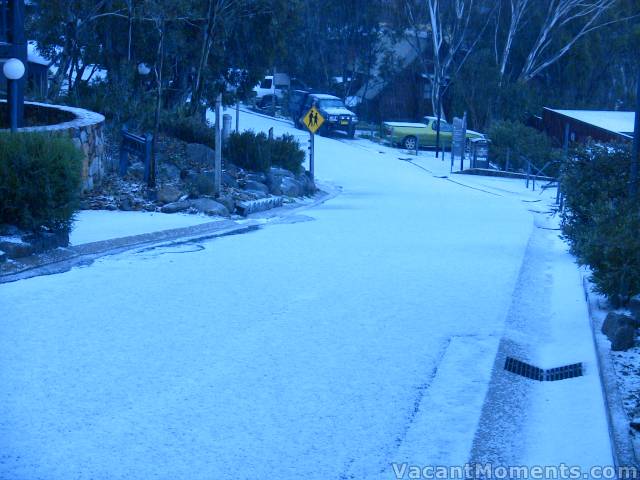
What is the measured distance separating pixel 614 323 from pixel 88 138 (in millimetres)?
11696

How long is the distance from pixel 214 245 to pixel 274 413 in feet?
26.5

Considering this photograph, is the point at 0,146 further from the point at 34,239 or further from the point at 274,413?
the point at 274,413

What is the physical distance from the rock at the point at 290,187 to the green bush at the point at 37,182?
12.2m

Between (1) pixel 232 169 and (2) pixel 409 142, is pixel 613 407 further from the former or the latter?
(2) pixel 409 142

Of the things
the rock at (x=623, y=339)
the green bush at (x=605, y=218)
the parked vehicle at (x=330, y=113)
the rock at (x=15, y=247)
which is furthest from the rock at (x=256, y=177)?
the parked vehicle at (x=330, y=113)

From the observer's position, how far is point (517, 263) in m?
14.4

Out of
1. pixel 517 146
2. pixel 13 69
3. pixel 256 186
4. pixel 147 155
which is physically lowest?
pixel 256 186

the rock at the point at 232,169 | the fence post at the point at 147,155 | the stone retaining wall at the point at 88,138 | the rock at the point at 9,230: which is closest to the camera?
the rock at the point at 9,230

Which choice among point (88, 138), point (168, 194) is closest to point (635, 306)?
point (168, 194)

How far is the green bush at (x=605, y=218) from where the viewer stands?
9578mm

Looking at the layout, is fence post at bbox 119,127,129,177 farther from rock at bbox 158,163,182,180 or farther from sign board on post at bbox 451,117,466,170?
sign board on post at bbox 451,117,466,170

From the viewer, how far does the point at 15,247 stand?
11.6 metres

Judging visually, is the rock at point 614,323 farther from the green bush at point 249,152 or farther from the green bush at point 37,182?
the green bush at point 249,152

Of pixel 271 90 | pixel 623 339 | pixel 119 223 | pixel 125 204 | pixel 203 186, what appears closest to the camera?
pixel 623 339
